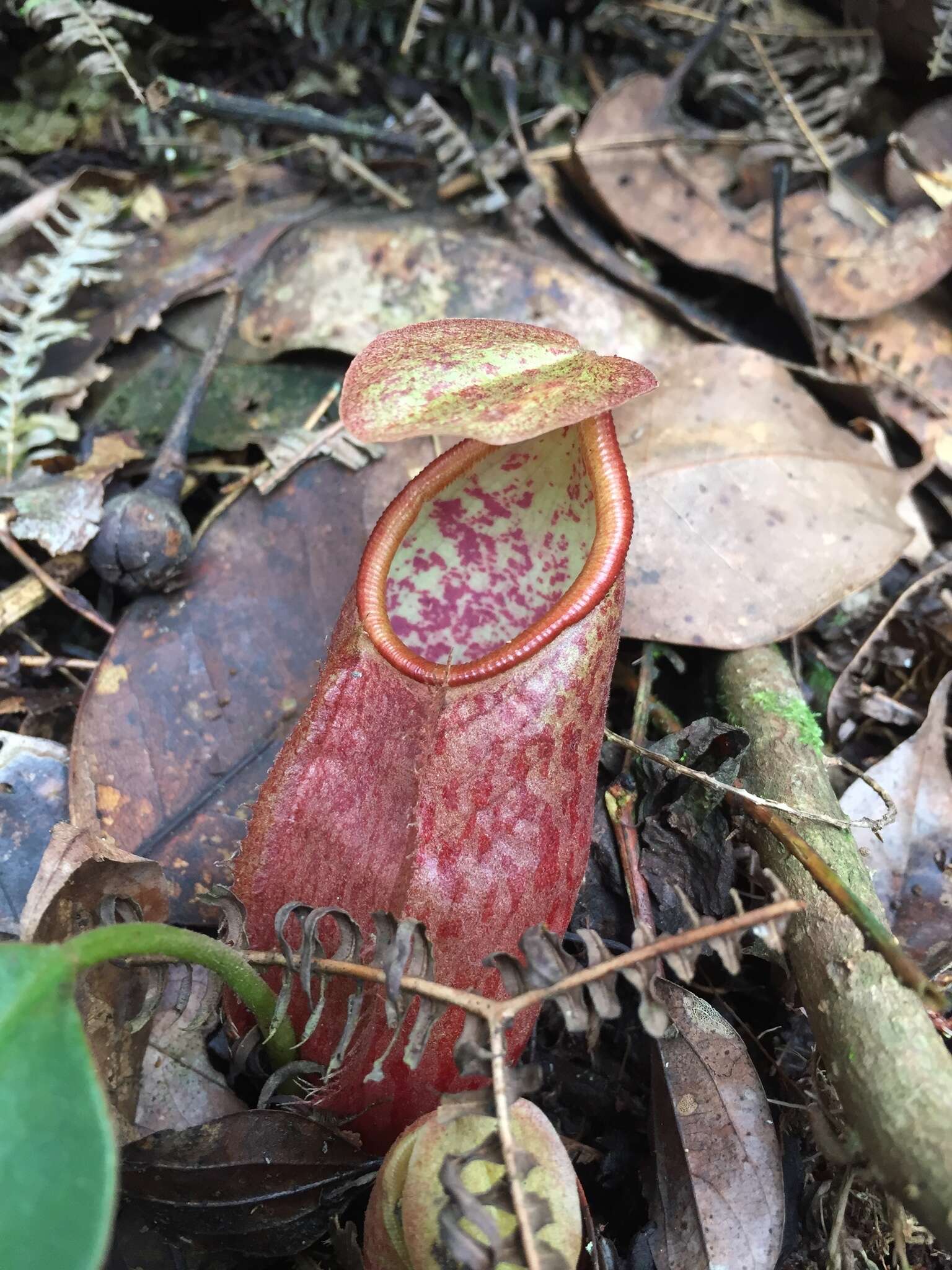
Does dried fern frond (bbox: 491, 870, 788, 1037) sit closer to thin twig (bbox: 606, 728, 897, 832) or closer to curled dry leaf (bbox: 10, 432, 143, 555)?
thin twig (bbox: 606, 728, 897, 832)

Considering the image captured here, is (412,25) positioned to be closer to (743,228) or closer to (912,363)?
(743,228)

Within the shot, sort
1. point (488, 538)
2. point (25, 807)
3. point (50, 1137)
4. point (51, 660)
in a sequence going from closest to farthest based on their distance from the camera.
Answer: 1. point (50, 1137)
2. point (25, 807)
3. point (488, 538)
4. point (51, 660)

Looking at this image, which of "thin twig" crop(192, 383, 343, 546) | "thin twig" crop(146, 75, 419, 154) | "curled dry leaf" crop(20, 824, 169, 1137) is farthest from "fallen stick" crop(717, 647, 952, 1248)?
"thin twig" crop(146, 75, 419, 154)

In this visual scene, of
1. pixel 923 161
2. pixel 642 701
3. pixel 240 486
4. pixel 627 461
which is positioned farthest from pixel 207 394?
pixel 923 161

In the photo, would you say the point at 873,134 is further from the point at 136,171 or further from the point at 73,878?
the point at 73,878

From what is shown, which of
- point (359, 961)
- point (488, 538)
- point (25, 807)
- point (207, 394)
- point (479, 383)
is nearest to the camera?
point (359, 961)

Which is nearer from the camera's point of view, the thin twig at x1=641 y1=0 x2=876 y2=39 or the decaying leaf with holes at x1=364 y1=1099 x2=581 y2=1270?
the decaying leaf with holes at x1=364 y1=1099 x2=581 y2=1270

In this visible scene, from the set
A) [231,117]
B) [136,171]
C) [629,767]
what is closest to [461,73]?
[231,117]

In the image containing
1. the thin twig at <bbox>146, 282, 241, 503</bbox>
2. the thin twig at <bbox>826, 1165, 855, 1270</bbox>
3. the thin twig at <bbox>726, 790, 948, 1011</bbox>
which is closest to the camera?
the thin twig at <bbox>726, 790, 948, 1011</bbox>
